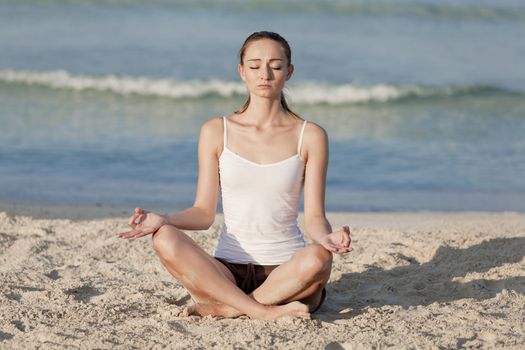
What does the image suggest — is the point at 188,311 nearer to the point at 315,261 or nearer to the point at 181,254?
the point at 181,254

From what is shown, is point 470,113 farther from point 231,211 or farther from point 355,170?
point 231,211

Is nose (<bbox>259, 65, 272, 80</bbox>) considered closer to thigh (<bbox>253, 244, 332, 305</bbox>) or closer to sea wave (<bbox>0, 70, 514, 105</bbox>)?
thigh (<bbox>253, 244, 332, 305</bbox>)

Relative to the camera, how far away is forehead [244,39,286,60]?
4777mm

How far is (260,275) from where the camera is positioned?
16.0 ft

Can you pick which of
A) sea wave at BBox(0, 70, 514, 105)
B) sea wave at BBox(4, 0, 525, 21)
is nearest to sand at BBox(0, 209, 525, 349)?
sea wave at BBox(0, 70, 514, 105)

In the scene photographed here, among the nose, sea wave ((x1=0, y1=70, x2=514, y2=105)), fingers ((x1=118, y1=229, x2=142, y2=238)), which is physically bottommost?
sea wave ((x1=0, y1=70, x2=514, y2=105))

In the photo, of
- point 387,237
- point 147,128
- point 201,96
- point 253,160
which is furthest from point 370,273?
point 201,96

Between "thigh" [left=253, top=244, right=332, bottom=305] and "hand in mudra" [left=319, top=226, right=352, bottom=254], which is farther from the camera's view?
"thigh" [left=253, top=244, right=332, bottom=305]

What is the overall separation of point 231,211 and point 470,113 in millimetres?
9980

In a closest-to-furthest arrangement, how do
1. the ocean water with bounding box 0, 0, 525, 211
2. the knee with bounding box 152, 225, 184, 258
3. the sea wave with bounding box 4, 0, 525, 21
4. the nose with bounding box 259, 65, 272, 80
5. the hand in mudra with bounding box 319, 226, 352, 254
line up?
the hand in mudra with bounding box 319, 226, 352, 254 → the knee with bounding box 152, 225, 184, 258 → the nose with bounding box 259, 65, 272, 80 → the ocean water with bounding box 0, 0, 525, 211 → the sea wave with bounding box 4, 0, 525, 21

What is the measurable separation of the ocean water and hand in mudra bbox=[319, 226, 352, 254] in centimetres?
96

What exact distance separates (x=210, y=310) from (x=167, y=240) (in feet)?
1.46

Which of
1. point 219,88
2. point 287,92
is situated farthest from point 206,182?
point 219,88

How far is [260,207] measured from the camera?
15.7 ft
